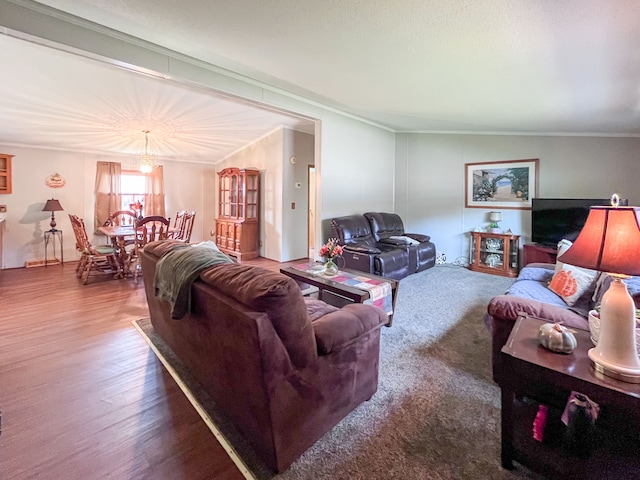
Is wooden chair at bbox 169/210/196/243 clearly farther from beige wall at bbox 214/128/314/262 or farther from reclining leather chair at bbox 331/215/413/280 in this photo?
reclining leather chair at bbox 331/215/413/280

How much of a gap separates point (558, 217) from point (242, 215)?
547cm

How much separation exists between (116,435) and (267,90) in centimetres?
378

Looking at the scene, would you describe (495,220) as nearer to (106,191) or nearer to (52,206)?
(106,191)

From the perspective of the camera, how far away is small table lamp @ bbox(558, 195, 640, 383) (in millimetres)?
1124

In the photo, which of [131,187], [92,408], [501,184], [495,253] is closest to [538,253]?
[495,253]

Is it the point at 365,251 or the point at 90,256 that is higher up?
the point at 365,251

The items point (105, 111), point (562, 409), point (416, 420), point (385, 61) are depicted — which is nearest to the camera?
point (562, 409)

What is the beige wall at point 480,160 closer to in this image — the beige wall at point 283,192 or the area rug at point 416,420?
the beige wall at point 283,192

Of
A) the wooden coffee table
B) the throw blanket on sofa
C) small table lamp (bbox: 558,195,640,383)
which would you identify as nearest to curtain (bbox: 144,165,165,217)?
the wooden coffee table

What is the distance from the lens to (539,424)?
4.53 feet

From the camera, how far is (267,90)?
3.90 m

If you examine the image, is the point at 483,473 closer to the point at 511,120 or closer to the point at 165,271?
the point at 165,271

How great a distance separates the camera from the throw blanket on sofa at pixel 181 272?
1.62 metres

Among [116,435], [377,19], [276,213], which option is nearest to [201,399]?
[116,435]
